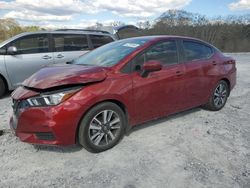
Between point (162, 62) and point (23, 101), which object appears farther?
point (162, 62)

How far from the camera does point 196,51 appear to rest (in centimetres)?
508

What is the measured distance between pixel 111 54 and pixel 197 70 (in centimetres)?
165

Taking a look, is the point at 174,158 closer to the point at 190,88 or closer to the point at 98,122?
the point at 98,122

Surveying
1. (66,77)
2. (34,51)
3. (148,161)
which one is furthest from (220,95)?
(34,51)

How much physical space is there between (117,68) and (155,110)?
977mm

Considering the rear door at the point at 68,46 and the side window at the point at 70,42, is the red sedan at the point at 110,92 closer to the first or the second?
the rear door at the point at 68,46

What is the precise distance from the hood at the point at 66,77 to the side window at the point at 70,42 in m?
3.64

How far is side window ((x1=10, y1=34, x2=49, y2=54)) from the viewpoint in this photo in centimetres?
683

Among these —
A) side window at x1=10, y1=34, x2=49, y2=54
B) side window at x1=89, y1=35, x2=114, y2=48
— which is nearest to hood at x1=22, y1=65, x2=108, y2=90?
side window at x1=10, y1=34, x2=49, y2=54

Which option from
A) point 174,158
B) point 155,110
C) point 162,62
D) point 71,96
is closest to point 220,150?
point 174,158

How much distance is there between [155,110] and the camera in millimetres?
4281

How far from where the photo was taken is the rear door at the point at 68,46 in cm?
730

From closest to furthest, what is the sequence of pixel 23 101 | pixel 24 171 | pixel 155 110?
pixel 24 171 → pixel 23 101 → pixel 155 110

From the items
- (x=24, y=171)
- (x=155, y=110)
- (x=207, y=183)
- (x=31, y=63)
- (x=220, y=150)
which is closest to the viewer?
(x=207, y=183)
